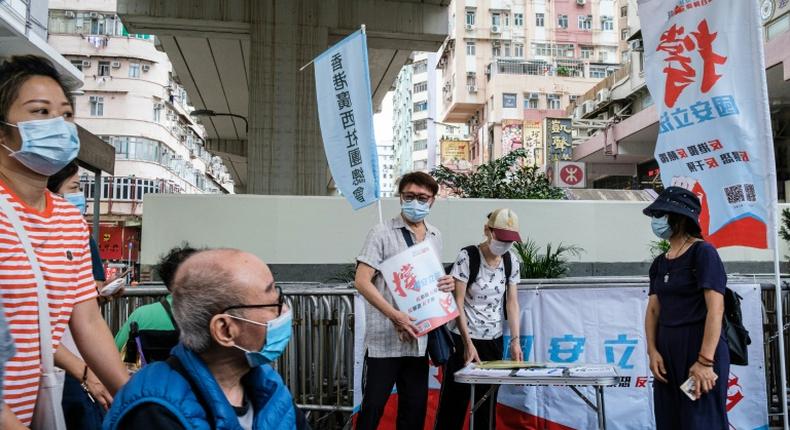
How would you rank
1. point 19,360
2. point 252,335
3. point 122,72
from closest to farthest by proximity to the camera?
point 252,335 < point 19,360 < point 122,72

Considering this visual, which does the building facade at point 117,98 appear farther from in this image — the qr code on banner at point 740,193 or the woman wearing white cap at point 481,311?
the qr code on banner at point 740,193

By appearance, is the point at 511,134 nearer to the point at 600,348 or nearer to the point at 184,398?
the point at 600,348

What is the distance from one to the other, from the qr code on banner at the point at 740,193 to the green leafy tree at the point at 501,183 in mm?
6367

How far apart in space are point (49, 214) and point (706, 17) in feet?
13.7

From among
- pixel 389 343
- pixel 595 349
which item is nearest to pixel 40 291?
pixel 389 343

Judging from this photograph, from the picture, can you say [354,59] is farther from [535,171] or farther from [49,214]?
[535,171]

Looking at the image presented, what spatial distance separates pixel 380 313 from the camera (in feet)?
13.2

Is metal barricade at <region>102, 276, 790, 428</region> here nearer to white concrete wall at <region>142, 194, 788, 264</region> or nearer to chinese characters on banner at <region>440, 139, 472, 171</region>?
white concrete wall at <region>142, 194, 788, 264</region>

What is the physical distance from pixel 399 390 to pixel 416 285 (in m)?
0.68

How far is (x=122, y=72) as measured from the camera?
46812mm

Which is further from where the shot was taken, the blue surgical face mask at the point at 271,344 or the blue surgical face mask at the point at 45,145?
the blue surgical face mask at the point at 45,145

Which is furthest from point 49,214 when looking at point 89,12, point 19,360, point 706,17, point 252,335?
point 89,12

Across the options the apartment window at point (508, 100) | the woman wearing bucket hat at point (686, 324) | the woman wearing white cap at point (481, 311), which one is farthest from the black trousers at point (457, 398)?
the apartment window at point (508, 100)

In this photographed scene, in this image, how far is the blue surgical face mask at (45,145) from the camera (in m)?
2.12
